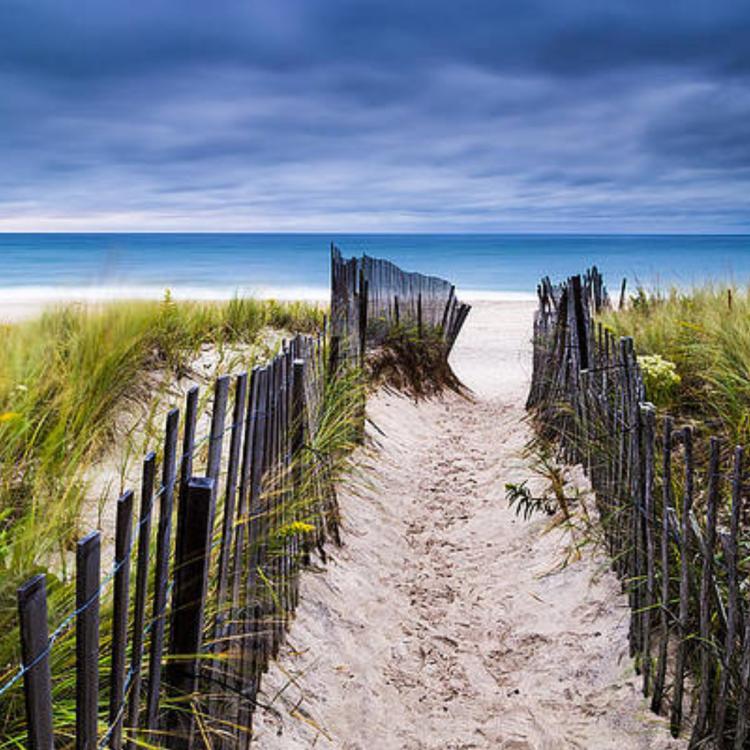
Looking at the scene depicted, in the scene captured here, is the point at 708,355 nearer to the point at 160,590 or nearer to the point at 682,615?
the point at 682,615

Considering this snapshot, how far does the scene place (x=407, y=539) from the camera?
16.5ft

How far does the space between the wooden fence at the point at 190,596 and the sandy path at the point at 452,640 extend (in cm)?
27

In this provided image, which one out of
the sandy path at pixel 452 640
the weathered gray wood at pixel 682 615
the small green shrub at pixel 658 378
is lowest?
the sandy path at pixel 452 640

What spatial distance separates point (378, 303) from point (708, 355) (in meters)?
4.19

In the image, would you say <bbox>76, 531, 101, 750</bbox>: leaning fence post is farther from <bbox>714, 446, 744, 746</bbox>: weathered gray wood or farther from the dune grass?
the dune grass

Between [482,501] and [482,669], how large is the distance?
221 cm

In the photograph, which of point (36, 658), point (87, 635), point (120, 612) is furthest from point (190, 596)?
point (36, 658)

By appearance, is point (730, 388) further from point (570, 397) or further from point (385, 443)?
point (385, 443)

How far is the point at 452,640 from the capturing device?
3809 millimetres

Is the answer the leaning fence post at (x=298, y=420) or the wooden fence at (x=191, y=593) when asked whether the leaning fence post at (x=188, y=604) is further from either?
the leaning fence post at (x=298, y=420)

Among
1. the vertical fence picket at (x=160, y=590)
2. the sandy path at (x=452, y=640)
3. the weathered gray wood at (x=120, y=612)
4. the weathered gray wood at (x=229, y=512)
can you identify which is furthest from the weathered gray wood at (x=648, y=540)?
the weathered gray wood at (x=120, y=612)

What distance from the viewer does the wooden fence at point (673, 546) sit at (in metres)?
2.52

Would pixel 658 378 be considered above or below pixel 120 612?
above

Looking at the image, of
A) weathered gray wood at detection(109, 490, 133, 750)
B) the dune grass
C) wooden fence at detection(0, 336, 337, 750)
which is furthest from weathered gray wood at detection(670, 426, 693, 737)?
weathered gray wood at detection(109, 490, 133, 750)
